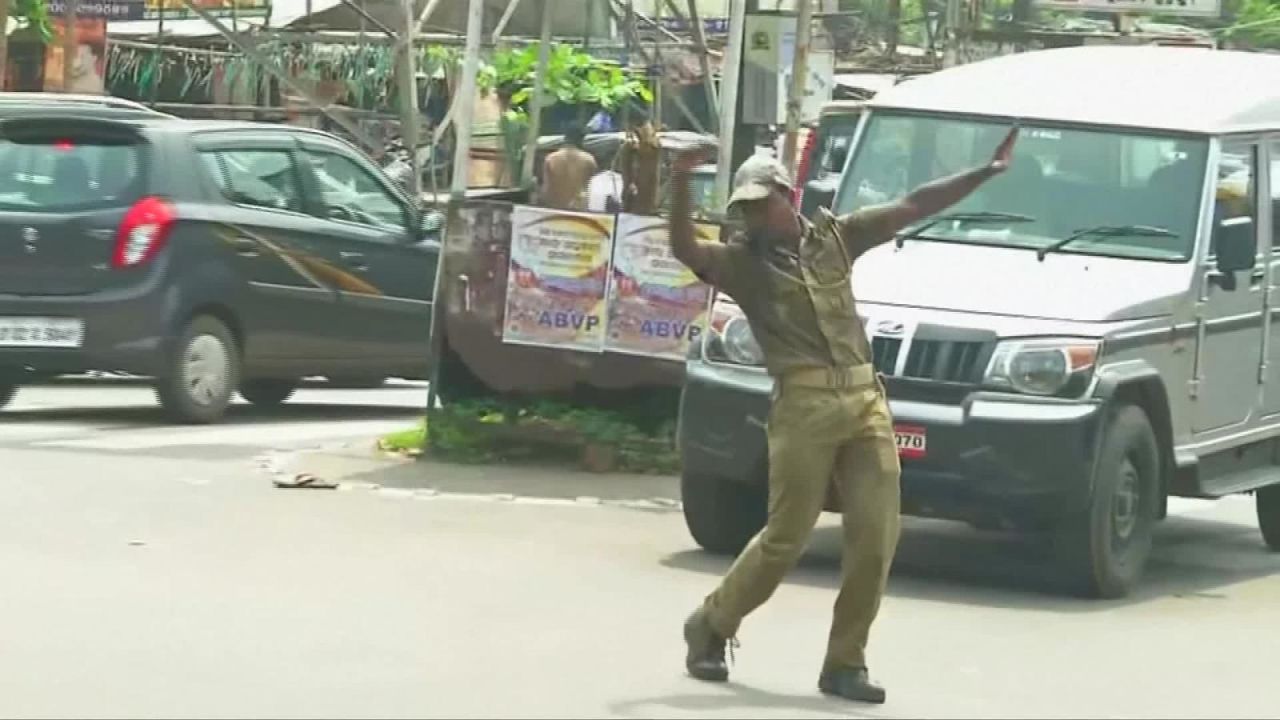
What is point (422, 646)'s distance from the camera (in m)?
8.41

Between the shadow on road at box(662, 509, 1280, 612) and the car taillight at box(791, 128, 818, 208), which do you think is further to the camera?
the car taillight at box(791, 128, 818, 208)

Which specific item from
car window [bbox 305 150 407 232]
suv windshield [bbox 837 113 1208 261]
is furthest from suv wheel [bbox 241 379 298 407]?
suv windshield [bbox 837 113 1208 261]

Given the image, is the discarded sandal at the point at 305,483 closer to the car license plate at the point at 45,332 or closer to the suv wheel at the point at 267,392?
the car license plate at the point at 45,332

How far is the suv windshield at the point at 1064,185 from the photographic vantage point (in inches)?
427

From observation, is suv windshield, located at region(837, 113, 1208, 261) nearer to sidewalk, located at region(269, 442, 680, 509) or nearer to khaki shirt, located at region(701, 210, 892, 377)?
sidewalk, located at region(269, 442, 680, 509)

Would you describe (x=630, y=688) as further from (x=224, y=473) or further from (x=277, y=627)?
(x=224, y=473)

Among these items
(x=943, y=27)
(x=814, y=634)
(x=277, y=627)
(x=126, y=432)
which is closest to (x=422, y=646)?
(x=277, y=627)

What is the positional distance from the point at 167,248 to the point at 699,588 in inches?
225

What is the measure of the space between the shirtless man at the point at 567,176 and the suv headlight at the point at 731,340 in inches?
120

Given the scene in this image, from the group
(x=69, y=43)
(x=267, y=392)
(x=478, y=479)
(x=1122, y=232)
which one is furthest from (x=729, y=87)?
(x=69, y=43)

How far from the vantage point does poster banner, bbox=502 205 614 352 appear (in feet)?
42.4

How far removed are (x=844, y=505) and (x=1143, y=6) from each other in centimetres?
1796

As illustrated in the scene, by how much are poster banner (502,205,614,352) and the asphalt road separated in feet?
2.38

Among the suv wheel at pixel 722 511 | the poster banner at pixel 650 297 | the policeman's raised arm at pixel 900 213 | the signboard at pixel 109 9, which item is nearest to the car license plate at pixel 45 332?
the poster banner at pixel 650 297
